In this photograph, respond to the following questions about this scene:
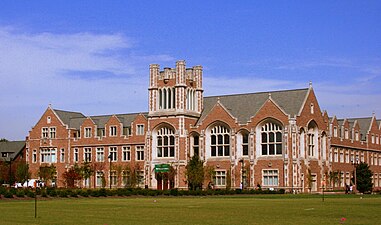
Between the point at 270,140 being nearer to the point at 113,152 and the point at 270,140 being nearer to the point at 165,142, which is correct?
the point at 165,142

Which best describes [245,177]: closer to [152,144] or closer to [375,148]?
[152,144]

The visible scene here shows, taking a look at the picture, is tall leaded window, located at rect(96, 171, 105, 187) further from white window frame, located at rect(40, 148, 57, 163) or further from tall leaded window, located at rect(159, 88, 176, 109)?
tall leaded window, located at rect(159, 88, 176, 109)

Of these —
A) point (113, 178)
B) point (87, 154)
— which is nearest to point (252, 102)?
point (113, 178)

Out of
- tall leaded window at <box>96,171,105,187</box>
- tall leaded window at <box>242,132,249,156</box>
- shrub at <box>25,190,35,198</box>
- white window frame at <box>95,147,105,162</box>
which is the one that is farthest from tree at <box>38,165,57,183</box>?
shrub at <box>25,190,35,198</box>

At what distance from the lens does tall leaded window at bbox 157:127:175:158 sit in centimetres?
8306

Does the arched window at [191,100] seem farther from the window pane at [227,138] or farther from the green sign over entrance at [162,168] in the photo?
the green sign over entrance at [162,168]

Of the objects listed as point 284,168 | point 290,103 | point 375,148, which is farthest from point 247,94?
point 375,148

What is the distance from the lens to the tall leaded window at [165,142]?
273ft

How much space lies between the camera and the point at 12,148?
11312cm

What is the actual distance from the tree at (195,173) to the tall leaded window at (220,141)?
115 inches

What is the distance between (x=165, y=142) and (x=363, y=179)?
78.5 feet

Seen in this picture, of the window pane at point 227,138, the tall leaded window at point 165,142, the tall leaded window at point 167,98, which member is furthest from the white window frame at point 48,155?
the window pane at point 227,138

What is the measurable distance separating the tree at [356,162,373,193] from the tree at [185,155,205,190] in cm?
1855

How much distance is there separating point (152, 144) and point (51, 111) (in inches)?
737
